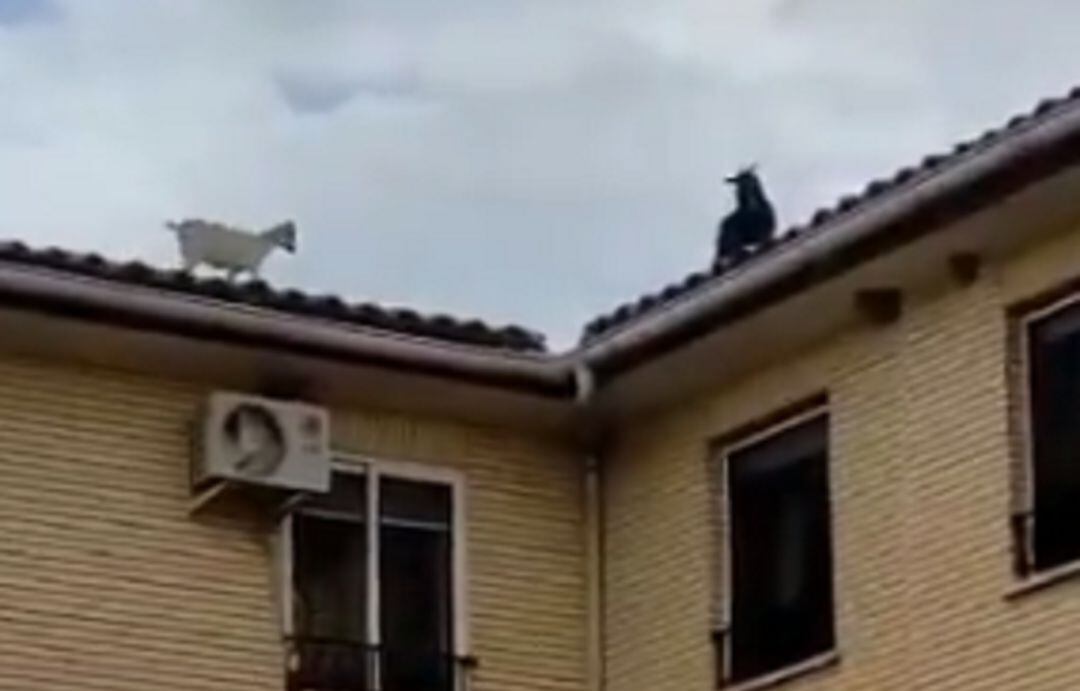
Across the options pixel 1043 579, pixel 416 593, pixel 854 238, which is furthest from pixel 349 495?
pixel 1043 579

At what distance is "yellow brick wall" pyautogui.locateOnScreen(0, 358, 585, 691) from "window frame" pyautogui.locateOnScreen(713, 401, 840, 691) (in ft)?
3.69

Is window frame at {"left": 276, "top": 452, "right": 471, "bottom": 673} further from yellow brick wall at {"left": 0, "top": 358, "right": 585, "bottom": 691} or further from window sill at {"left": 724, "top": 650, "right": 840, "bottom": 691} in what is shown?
window sill at {"left": 724, "top": 650, "right": 840, "bottom": 691}

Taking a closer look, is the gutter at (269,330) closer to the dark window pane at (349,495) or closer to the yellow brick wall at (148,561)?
the yellow brick wall at (148,561)

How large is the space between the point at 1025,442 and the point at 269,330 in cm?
403

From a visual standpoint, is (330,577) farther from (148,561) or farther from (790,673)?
(790,673)

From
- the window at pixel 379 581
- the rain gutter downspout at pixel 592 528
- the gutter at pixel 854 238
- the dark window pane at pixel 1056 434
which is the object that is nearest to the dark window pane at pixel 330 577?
the window at pixel 379 581

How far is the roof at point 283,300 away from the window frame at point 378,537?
75 cm

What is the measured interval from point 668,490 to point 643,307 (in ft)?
3.41

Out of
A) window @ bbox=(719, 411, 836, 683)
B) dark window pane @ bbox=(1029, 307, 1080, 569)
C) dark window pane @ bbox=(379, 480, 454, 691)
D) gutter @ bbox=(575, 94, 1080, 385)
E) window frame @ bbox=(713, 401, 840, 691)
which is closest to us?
gutter @ bbox=(575, 94, 1080, 385)

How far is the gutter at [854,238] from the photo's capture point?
58.4 ft

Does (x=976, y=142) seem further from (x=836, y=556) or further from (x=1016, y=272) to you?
(x=836, y=556)

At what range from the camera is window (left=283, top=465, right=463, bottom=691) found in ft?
68.1

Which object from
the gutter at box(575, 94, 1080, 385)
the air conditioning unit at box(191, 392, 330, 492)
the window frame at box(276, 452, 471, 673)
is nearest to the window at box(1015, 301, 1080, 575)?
the gutter at box(575, 94, 1080, 385)

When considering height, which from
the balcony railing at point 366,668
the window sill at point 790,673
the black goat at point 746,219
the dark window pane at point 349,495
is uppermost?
the black goat at point 746,219
